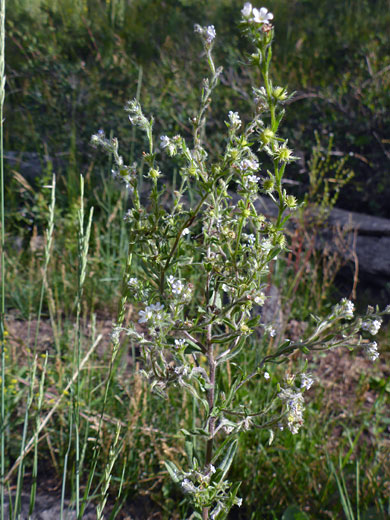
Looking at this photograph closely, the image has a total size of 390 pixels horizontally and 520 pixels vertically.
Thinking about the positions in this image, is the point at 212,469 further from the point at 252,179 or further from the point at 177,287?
the point at 252,179

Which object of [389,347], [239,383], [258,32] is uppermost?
[258,32]

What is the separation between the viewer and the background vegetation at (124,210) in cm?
183

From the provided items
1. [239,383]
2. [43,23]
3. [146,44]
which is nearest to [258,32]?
[239,383]

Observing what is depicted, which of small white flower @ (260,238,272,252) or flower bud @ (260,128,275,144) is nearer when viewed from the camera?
flower bud @ (260,128,275,144)

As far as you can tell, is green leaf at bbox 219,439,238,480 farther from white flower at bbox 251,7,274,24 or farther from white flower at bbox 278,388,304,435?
white flower at bbox 251,7,274,24

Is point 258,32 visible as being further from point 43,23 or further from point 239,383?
point 43,23

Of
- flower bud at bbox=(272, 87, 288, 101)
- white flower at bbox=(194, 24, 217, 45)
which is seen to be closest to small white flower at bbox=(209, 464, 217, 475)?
flower bud at bbox=(272, 87, 288, 101)

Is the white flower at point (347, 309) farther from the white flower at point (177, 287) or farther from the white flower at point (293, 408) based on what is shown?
the white flower at point (177, 287)

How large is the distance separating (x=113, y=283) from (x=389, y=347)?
66.6 inches

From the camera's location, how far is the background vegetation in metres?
1.83

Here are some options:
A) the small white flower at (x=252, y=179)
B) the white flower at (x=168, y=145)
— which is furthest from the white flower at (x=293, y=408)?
the white flower at (x=168, y=145)

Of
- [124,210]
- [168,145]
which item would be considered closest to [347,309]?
[168,145]

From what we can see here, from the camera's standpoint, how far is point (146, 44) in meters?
5.50

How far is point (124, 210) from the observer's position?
3.63 metres
